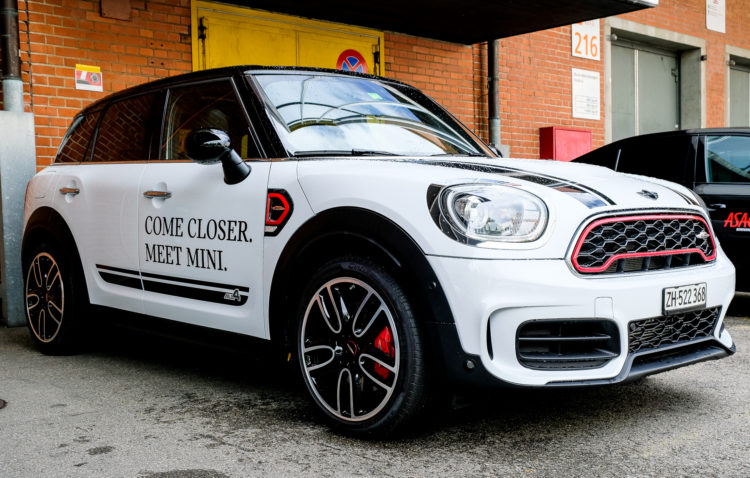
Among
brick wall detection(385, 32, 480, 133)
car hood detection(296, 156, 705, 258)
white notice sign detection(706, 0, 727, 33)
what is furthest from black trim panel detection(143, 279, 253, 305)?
white notice sign detection(706, 0, 727, 33)

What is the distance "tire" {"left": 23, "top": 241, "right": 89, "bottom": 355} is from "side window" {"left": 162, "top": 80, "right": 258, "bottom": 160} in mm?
1123

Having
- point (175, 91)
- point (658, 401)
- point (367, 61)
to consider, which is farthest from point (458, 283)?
point (367, 61)

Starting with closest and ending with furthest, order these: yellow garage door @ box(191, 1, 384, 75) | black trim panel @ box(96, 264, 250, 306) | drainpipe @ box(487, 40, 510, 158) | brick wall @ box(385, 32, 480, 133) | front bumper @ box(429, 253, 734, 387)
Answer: front bumper @ box(429, 253, 734, 387)
black trim panel @ box(96, 264, 250, 306)
yellow garage door @ box(191, 1, 384, 75)
brick wall @ box(385, 32, 480, 133)
drainpipe @ box(487, 40, 510, 158)

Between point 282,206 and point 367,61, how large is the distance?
20.7 feet

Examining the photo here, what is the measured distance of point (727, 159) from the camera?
633cm

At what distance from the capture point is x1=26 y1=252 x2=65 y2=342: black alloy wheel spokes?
4.99 meters

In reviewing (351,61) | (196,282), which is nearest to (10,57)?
(196,282)

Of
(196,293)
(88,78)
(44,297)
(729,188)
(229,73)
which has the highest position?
(88,78)

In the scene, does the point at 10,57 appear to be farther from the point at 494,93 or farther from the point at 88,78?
the point at 494,93

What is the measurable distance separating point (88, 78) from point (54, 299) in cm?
292

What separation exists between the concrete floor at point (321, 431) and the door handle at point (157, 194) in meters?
0.96

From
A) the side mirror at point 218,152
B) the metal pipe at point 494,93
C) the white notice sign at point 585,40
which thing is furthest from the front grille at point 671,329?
the white notice sign at point 585,40

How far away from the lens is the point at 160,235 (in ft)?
13.4

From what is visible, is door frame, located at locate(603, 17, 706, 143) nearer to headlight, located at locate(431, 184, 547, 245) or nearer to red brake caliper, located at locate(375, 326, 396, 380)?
headlight, located at locate(431, 184, 547, 245)
